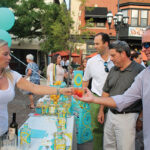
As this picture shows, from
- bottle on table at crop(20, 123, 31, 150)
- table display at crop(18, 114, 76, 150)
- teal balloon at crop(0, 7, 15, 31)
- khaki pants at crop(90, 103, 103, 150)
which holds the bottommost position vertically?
khaki pants at crop(90, 103, 103, 150)

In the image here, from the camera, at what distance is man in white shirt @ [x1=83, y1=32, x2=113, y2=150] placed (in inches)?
132

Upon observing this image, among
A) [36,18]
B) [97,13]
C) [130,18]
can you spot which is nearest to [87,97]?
[36,18]

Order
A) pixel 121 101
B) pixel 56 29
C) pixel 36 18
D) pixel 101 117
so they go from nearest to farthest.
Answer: pixel 121 101, pixel 101 117, pixel 56 29, pixel 36 18

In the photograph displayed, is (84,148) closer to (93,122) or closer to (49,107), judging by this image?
(93,122)

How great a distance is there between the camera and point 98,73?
3363mm

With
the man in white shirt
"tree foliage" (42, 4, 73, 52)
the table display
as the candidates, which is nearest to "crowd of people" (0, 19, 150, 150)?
the man in white shirt

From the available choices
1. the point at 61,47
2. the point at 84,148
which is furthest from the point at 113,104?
the point at 61,47

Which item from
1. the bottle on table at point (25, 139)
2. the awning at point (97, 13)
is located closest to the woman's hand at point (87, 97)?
the bottle on table at point (25, 139)

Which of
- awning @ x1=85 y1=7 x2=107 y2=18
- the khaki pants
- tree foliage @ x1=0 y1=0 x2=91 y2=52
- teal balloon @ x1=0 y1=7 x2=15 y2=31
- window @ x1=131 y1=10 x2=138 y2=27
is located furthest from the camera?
window @ x1=131 y1=10 x2=138 y2=27

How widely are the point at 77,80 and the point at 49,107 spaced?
64.3 inches

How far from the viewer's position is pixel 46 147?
1.90 meters

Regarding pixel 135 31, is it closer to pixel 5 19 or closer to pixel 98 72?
pixel 98 72

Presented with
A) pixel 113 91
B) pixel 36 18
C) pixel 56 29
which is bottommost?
pixel 113 91

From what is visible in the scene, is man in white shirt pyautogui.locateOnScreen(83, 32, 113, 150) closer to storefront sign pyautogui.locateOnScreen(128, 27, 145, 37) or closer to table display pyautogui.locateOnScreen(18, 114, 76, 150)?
table display pyautogui.locateOnScreen(18, 114, 76, 150)
